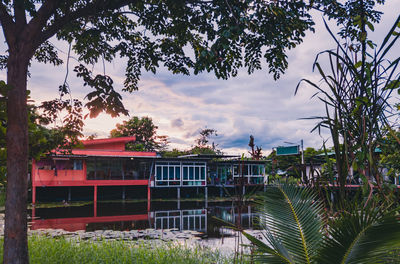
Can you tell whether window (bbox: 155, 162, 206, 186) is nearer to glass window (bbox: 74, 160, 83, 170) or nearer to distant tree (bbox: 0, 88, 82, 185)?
glass window (bbox: 74, 160, 83, 170)

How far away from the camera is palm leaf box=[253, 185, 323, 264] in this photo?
185 centimetres

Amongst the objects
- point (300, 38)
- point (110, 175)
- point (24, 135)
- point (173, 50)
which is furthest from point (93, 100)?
point (110, 175)

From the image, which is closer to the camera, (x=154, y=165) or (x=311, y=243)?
(x=311, y=243)

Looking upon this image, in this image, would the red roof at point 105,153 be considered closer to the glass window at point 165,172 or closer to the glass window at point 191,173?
the glass window at point 165,172

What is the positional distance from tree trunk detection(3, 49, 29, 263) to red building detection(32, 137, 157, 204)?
16.9 metres

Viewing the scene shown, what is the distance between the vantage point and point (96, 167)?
26.5 metres

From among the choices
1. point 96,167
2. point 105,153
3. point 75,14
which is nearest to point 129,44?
point 75,14

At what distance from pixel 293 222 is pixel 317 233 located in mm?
144

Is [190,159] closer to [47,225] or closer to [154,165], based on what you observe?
[154,165]

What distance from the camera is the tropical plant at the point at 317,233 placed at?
1368mm

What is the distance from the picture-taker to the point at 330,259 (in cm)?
152

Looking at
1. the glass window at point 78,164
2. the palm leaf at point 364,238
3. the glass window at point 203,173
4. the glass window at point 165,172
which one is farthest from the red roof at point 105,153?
the palm leaf at point 364,238

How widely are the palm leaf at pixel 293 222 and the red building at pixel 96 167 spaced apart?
21.2 metres

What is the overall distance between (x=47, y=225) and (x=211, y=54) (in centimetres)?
1157
